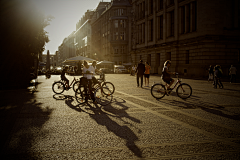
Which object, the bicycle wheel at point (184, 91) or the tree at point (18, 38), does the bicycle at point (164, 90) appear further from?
the tree at point (18, 38)

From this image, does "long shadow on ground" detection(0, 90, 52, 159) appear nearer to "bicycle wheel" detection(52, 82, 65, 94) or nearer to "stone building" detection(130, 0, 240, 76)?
"bicycle wheel" detection(52, 82, 65, 94)

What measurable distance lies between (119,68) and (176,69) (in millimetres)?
17242

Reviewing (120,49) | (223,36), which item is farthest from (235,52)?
(120,49)

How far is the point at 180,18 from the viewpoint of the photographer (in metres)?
37.4

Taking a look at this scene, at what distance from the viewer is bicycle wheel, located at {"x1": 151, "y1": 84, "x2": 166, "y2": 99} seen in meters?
11.1

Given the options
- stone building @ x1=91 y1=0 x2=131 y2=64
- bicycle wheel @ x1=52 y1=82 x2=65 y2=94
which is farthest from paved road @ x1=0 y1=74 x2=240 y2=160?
stone building @ x1=91 y1=0 x2=131 y2=64

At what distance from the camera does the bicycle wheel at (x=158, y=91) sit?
11086 mm

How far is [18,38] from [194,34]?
24137 millimetres

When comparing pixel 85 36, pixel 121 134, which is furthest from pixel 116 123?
pixel 85 36

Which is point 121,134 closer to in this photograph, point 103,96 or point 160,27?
point 103,96

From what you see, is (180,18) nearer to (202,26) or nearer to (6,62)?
(202,26)

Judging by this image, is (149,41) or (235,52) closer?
(235,52)

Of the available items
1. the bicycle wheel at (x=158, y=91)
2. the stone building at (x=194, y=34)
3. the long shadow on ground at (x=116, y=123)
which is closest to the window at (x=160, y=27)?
the stone building at (x=194, y=34)

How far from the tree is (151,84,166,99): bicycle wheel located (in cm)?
978
